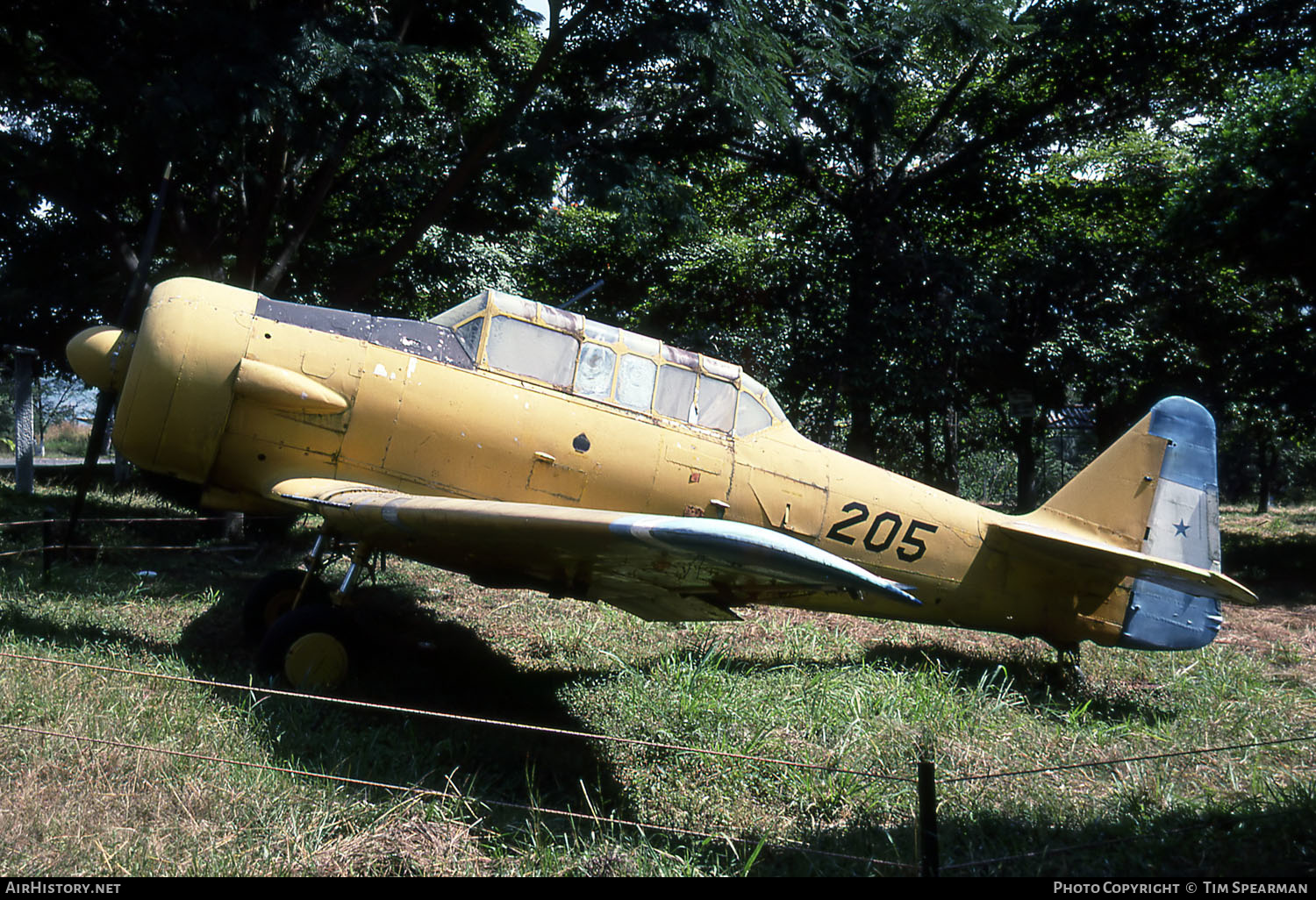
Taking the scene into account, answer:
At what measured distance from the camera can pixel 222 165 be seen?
7844mm

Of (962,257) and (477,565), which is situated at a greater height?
(962,257)

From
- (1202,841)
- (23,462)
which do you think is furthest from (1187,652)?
(23,462)

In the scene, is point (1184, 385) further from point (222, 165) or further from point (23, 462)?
point (23, 462)

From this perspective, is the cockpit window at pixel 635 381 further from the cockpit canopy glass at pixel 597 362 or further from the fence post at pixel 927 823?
the fence post at pixel 927 823

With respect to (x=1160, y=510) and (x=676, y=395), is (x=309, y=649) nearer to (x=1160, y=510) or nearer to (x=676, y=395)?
(x=676, y=395)

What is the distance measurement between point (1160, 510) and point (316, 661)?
6257 mm

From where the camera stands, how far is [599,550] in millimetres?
3615

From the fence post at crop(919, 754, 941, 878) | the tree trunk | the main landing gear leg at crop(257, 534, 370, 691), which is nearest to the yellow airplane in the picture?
the main landing gear leg at crop(257, 534, 370, 691)

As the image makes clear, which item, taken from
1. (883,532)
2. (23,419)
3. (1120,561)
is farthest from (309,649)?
(23,419)

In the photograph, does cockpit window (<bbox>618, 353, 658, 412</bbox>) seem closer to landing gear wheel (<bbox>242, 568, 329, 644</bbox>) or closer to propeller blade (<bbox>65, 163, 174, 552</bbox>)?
landing gear wheel (<bbox>242, 568, 329, 644</bbox>)

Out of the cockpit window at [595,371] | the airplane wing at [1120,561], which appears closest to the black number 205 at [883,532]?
the airplane wing at [1120,561]

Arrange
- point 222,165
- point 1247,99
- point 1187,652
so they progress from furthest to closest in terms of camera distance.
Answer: point 1247,99 → point 222,165 → point 1187,652

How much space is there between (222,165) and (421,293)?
5.20 m

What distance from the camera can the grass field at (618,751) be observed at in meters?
3.24
